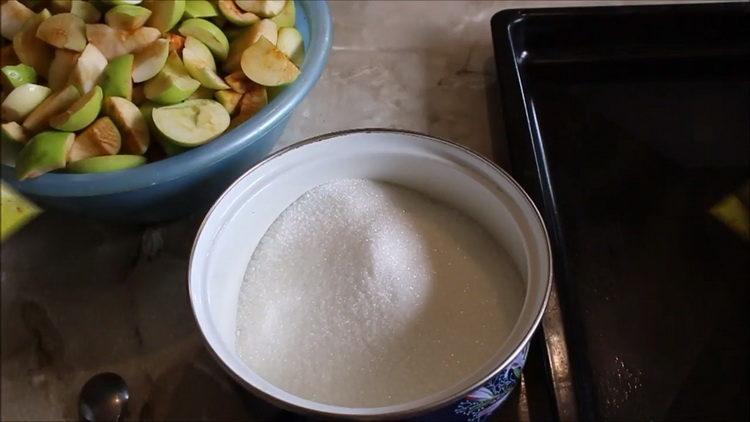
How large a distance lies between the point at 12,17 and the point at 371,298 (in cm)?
38

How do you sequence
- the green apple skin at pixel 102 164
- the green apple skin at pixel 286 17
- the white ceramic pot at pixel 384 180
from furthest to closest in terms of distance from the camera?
the green apple skin at pixel 286 17 < the green apple skin at pixel 102 164 < the white ceramic pot at pixel 384 180

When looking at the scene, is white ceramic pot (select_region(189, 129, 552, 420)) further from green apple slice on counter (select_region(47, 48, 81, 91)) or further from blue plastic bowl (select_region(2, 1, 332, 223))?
green apple slice on counter (select_region(47, 48, 81, 91))

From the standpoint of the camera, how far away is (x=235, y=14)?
1.96 ft

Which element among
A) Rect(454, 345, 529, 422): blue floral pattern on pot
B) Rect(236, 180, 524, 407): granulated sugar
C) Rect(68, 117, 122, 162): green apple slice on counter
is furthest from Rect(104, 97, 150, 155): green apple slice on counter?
Rect(454, 345, 529, 422): blue floral pattern on pot

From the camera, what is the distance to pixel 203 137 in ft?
1.69

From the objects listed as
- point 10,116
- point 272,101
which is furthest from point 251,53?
point 10,116

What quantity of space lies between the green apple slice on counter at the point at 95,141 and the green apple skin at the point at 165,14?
0.10 meters

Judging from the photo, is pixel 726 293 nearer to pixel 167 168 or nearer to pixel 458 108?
pixel 458 108

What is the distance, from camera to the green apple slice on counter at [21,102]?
0.52 metres

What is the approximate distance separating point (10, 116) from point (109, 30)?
0.33 feet

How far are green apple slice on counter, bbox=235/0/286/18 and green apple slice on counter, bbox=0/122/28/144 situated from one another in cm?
21

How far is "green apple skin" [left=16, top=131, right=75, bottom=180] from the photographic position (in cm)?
49

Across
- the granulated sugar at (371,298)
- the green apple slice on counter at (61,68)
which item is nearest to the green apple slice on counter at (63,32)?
the green apple slice on counter at (61,68)

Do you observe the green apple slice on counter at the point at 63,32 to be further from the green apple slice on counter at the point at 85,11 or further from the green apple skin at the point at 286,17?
the green apple skin at the point at 286,17
